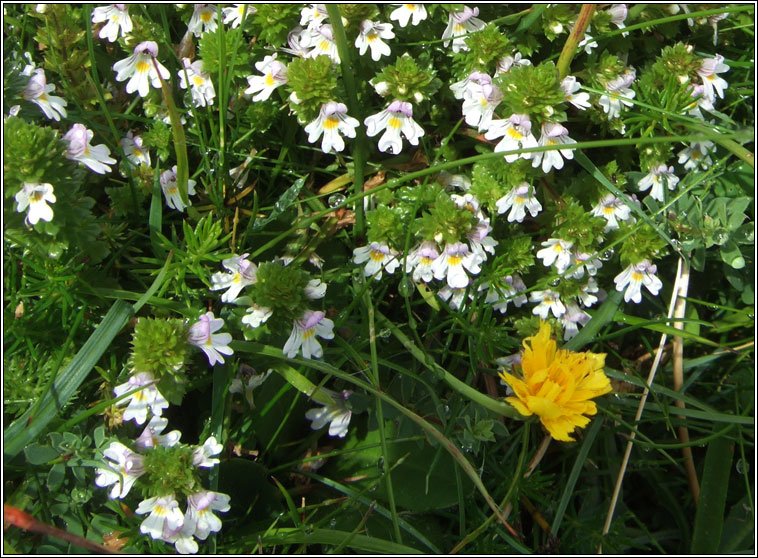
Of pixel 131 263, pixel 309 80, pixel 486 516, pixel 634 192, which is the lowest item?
pixel 486 516

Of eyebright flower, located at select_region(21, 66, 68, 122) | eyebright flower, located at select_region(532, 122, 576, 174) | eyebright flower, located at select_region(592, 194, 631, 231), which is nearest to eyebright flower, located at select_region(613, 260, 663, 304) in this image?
eyebright flower, located at select_region(592, 194, 631, 231)

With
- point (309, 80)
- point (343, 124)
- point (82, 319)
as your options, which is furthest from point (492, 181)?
point (82, 319)

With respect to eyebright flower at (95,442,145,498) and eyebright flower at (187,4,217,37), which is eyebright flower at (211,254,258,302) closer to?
eyebright flower at (95,442,145,498)

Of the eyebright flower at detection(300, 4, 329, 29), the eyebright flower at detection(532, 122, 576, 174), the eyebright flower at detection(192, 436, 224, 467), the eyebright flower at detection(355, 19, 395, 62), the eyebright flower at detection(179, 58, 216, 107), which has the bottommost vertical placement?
the eyebright flower at detection(192, 436, 224, 467)

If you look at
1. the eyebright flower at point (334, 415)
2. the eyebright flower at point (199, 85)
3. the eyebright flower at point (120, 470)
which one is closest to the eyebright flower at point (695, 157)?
the eyebright flower at point (334, 415)

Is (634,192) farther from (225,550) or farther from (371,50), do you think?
(225,550)

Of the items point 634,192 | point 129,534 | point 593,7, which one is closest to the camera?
point 129,534

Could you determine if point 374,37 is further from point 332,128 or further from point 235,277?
point 235,277
